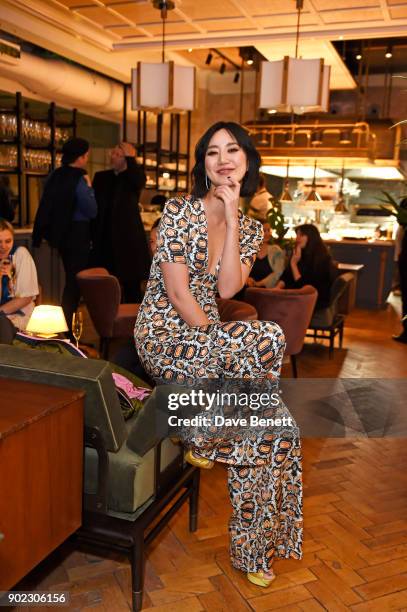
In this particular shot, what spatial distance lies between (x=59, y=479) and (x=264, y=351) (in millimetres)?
737

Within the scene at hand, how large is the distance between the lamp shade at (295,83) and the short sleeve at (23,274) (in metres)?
2.80

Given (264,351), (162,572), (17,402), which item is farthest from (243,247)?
(162,572)

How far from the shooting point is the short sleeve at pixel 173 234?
193 cm

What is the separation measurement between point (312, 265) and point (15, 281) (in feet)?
8.78

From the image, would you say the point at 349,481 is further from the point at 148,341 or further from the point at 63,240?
the point at 63,240

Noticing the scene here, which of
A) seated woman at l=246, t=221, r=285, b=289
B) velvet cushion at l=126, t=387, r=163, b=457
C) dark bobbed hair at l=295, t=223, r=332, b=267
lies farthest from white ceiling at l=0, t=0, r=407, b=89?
velvet cushion at l=126, t=387, r=163, b=457

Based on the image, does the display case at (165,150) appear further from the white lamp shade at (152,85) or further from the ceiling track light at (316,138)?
the white lamp shade at (152,85)

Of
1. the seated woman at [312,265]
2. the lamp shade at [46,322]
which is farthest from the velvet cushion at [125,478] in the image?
the seated woman at [312,265]

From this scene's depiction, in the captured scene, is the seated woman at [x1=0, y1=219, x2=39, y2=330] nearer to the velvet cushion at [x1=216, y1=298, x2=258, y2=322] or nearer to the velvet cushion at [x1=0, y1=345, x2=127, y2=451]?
the velvet cushion at [x1=216, y1=298, x2=258, y2=322]

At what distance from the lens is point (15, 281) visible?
3572mm

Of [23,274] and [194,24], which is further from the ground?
[194,24]

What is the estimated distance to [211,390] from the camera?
1.86m

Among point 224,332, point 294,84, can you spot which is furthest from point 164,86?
point 224,332

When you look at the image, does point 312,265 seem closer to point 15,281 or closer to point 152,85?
point 152,85
